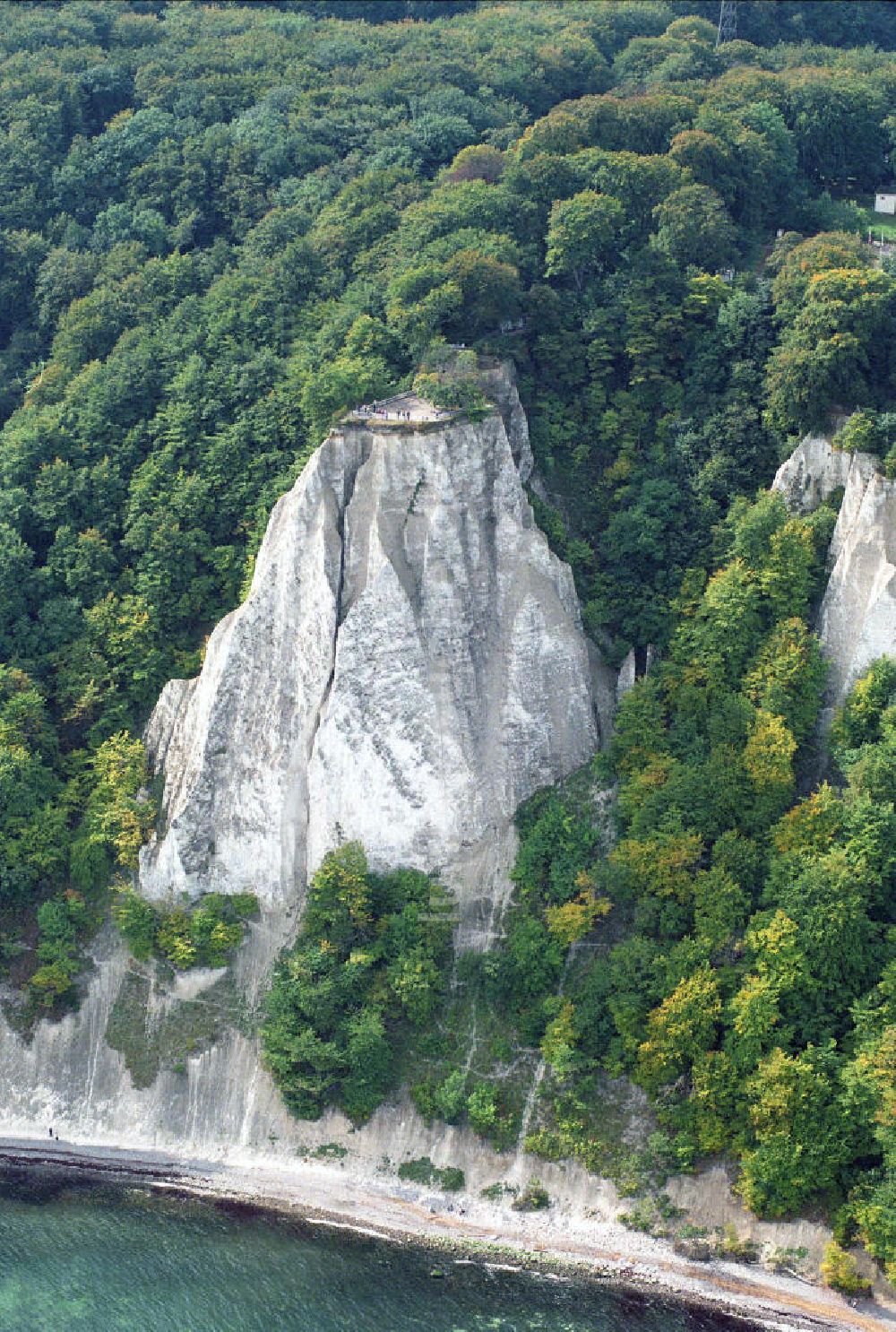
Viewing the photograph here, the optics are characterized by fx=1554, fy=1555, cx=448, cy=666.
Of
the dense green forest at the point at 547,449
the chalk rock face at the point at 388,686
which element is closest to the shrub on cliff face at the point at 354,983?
the dense green forest at the point at 547,449

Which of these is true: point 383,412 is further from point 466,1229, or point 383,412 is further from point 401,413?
point 466,1229

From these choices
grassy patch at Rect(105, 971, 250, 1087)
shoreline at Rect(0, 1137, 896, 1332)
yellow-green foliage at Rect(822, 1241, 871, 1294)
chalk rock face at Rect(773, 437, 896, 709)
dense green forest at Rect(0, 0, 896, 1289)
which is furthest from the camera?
grassy patch at Rect(105, 971, 250, 1087)

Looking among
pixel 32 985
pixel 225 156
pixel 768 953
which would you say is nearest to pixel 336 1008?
pixel 32 985

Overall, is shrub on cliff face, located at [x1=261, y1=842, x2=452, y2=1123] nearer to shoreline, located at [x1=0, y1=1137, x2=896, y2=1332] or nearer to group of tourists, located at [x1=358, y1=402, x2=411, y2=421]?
shoreline, located at [x1=0, y1=1137, x2=896, y2=1332]

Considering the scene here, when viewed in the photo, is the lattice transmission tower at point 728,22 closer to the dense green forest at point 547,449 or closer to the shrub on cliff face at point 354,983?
the dense green forest at point 547,449

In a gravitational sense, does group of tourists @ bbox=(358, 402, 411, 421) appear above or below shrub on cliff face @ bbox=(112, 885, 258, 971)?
above

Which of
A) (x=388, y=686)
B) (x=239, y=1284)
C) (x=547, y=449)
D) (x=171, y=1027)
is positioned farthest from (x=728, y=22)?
(x=239, y=1284)

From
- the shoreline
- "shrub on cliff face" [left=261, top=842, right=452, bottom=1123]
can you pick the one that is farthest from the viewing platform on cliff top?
the shoreline
